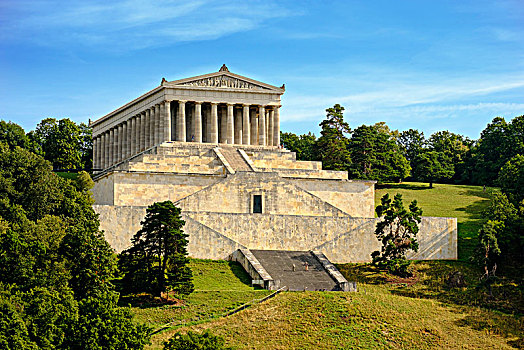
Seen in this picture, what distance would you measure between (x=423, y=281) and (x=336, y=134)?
41456 mm

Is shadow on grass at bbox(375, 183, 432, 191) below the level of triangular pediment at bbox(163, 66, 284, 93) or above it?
below

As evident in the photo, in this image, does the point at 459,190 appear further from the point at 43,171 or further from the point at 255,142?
the point at 43,171

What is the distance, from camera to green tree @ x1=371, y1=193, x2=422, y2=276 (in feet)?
191

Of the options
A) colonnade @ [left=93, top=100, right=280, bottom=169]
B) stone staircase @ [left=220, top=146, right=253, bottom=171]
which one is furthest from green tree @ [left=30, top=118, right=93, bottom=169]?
stone staircase @ [left=220, top=146, right=253, bottom=171]

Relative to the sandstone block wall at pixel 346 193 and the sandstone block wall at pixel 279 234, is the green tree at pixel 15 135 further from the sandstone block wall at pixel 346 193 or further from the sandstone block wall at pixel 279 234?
the sandstone block wall at pixel 279 234

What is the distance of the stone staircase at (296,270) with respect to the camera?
176 feet

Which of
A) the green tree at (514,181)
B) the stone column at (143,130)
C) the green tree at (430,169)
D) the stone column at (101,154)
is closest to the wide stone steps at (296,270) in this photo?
the green tree at (514,181)

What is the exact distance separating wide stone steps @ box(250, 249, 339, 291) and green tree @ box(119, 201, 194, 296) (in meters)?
6.36

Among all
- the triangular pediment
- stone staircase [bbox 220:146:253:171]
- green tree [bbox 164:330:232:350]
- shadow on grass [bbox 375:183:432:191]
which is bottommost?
green tree [bbox 164:330:232:350]

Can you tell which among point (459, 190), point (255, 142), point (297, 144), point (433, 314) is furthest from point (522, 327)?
point (297, 144)

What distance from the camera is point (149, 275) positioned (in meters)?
49.0

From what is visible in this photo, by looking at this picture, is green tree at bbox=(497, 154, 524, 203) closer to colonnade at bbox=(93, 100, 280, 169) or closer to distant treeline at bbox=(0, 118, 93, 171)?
colonnade at bbox=(93, 100, 280, 169)

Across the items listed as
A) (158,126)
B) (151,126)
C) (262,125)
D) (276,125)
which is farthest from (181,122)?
(276,125)

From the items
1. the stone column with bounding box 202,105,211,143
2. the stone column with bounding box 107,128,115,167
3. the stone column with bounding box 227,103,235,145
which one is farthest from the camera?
the stone column with bounding box 107,128,115,167
